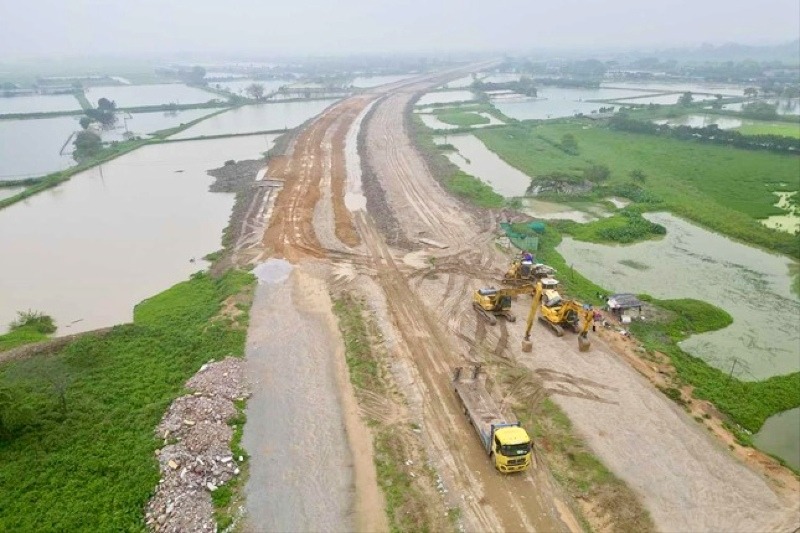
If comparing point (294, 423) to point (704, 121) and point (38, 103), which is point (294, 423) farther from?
point (38, 103)

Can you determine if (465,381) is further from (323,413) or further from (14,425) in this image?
(14,425)

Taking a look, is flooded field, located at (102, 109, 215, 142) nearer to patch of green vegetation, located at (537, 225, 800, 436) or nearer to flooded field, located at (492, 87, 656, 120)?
flooded field, located at (492, 87, 656, 120)

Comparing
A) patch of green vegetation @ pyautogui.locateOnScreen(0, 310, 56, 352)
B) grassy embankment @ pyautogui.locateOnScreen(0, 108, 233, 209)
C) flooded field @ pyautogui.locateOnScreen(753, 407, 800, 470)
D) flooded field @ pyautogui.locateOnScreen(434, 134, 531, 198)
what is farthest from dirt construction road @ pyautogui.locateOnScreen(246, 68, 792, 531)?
grassy embankment @ pyautogui.locateOnScreen(0, 108, 233, 209)

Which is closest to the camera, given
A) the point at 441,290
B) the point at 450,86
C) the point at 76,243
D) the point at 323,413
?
the point at 323,413

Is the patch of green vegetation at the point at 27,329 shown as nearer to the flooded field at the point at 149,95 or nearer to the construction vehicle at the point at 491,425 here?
the construction vehicle at the point at 491,425

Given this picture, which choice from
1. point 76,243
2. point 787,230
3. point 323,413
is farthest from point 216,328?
point 787,230

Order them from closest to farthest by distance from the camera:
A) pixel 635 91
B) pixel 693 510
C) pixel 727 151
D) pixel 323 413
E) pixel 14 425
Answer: pixel 693 510 < pixel 14 425 < pixel 323 413 < pixel 727 151 < pixel 635 91
